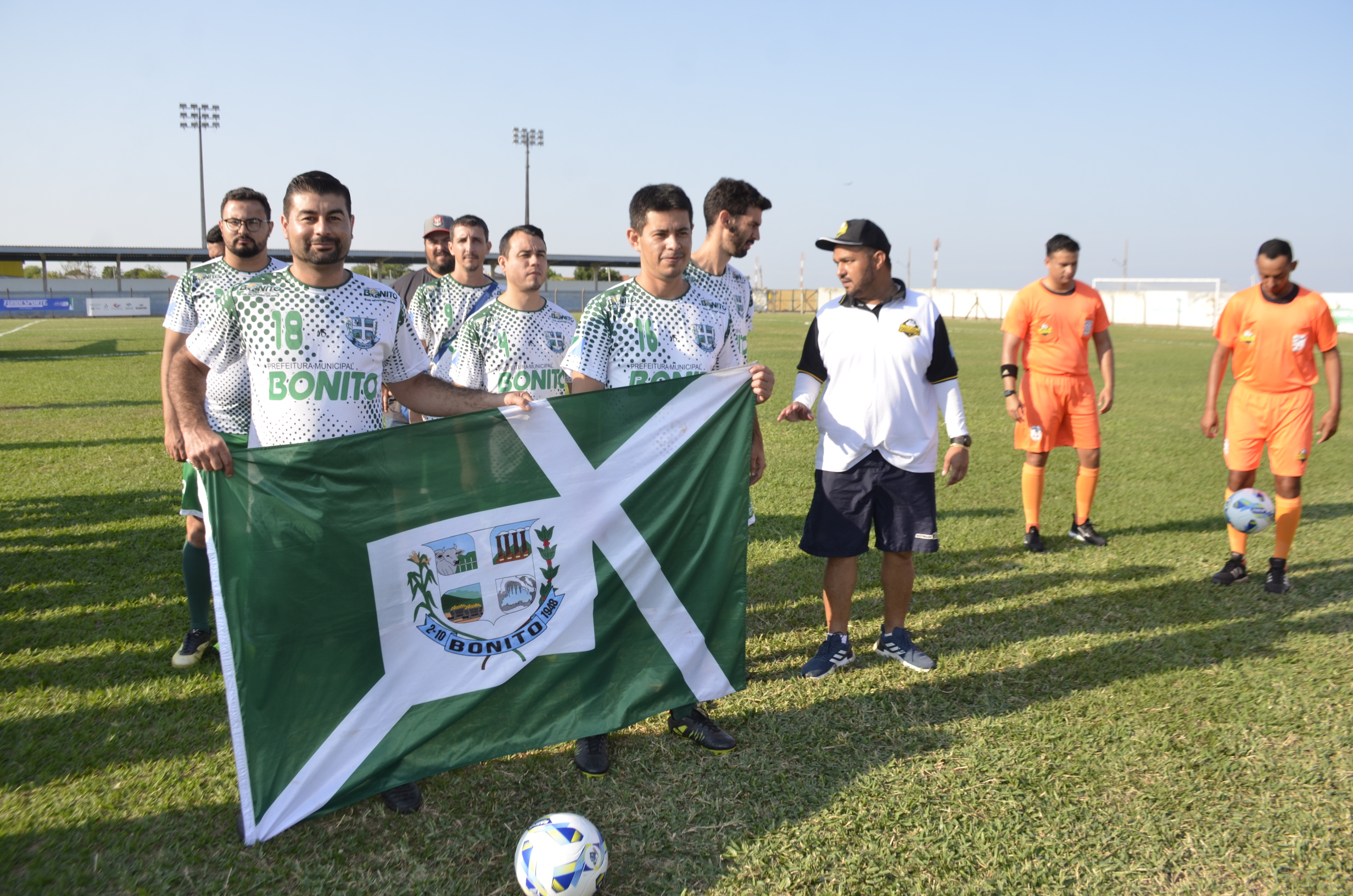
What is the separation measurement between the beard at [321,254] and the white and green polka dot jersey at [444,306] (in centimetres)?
225

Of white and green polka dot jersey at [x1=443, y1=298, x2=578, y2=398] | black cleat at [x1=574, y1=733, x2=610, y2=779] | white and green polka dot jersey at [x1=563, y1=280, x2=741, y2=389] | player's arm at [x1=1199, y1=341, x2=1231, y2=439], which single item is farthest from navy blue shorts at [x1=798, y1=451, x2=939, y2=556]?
player's arm at [x1=1199, y1=341, x2=1231, y2=439]

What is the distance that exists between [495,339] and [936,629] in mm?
3030

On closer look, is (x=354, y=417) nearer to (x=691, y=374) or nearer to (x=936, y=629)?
(x=691, y=374)

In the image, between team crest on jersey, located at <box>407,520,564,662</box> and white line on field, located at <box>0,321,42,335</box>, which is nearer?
team crest on jersey, located at <box>407,520,564,662</box>

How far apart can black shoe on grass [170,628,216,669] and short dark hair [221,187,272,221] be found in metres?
2.14

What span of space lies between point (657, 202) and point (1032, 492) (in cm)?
421

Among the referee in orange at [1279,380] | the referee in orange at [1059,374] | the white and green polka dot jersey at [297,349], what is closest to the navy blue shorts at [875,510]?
the white and green polka dot jersey at [297,349]

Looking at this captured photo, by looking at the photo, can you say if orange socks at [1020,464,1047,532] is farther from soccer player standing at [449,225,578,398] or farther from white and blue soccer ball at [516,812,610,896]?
white and blue soccer ball at [516,812,610,896]

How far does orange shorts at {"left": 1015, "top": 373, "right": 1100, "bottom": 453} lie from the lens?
20.5ft

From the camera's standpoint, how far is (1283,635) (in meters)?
4.53

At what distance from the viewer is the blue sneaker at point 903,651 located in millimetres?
4152

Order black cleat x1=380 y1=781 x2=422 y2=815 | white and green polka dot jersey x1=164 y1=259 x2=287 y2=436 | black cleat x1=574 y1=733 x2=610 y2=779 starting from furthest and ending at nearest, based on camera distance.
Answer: white and green polka dot jersey x1=164 y1=259 x2=287 y2=436
black cleat x1=574 y1=733 x2=610 y2=779
black cleat x1=380 y1=781 x2=422 y2=815

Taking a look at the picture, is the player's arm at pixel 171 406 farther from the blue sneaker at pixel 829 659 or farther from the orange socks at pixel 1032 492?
the orange socks at pixel 1032 492

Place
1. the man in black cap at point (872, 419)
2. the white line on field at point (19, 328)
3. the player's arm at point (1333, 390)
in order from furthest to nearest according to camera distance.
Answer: the white line on field at point (19, 328)
the player's arm at point (1333, 390)
the man in black cap at point (872, 419)
